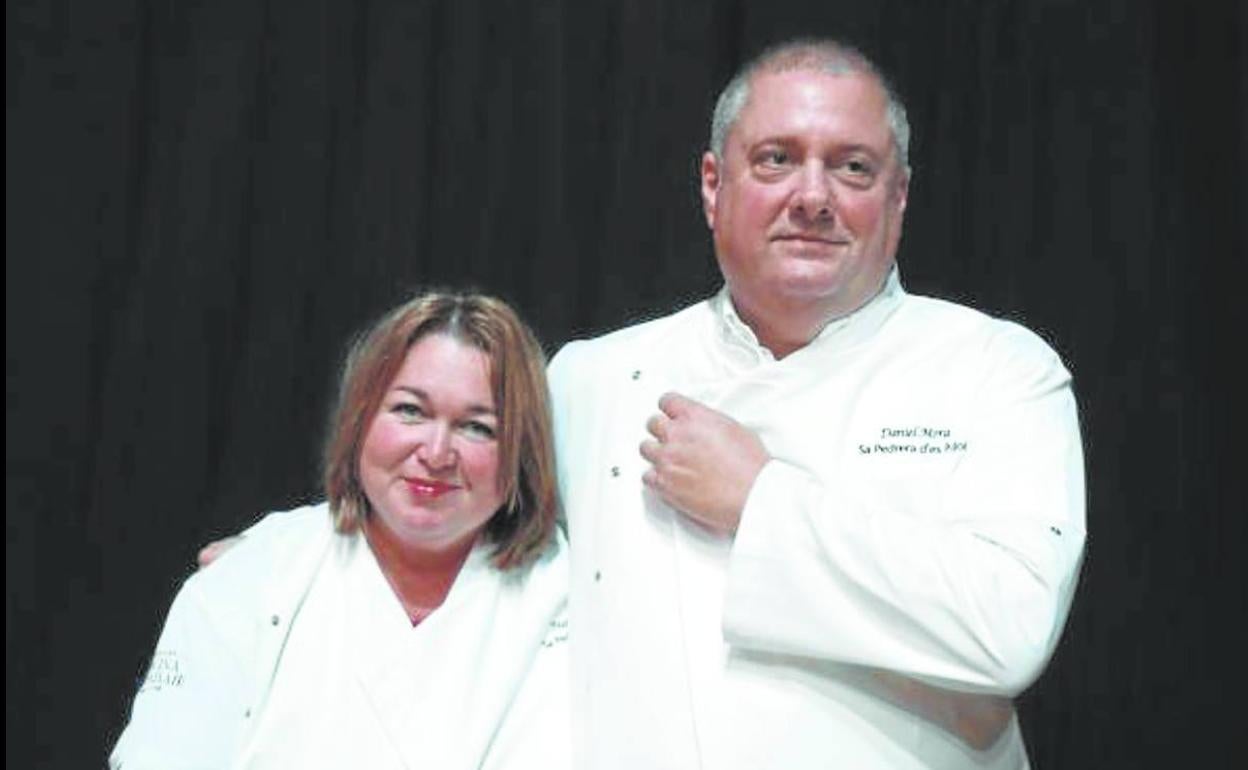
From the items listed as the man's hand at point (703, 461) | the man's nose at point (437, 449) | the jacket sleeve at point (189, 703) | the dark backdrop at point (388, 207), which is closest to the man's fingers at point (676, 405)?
the man's hand at point (703, 461)

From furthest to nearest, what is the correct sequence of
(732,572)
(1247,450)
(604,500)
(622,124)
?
1. (622,124)
2. (1247,450)
3. (604,500)
4. (732,572)

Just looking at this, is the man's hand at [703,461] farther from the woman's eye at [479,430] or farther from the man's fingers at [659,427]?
the woman's eye at [479,430]

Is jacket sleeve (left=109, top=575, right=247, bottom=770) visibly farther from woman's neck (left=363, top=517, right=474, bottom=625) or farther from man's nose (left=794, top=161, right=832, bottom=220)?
man's nose (left=794, top=161, right=832, bottom=220)

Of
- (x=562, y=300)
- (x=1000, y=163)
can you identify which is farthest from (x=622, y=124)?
(x=1000, y=163)

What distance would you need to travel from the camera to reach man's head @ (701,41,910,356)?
184 cm

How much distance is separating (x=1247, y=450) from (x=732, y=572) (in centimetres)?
103

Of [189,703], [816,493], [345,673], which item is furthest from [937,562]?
[189,703]

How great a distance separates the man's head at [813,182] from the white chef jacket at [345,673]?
1.38 ft

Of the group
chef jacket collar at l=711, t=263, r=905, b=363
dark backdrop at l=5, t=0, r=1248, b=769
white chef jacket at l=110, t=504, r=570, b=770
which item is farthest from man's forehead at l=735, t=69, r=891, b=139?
dark backdrop at l=5, t=0, r=1248, b=769

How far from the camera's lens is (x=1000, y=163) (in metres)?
2.47

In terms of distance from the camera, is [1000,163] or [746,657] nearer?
[746,657]

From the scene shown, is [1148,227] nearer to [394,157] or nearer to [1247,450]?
[1247,450]

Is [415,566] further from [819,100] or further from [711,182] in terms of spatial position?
[819,100]

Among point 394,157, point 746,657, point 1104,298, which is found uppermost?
point 394,157
